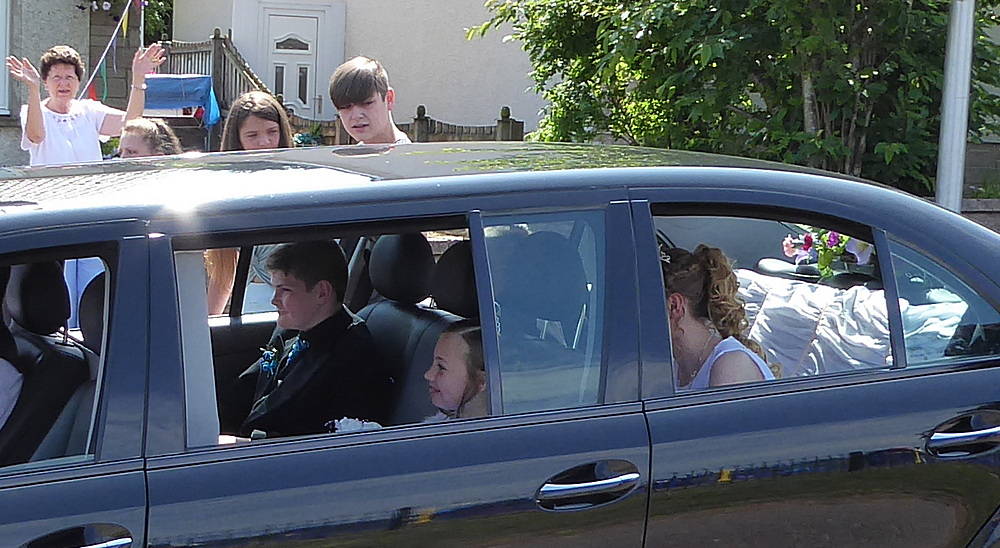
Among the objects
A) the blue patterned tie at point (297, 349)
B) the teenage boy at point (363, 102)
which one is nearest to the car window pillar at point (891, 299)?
the blue patterned tie at point (297, 349)

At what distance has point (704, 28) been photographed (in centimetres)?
847

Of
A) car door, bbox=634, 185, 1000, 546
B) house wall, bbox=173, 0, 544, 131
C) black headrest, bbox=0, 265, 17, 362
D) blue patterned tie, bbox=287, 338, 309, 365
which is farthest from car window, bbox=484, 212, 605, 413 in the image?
house wall, bbox=173, 0, 544, 131

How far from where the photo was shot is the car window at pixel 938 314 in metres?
2.84

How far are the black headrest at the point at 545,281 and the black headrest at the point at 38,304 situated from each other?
3.51 ft

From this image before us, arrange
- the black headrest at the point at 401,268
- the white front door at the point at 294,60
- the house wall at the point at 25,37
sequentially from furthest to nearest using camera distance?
the white front door at the point at 294,60
the house wall at the point at 25,37
the black headrest at the point at 401,268

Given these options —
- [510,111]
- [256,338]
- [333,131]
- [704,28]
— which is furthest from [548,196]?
[510,111]

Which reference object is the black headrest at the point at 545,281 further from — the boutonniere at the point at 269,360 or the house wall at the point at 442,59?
the house wall at the point at 442,59

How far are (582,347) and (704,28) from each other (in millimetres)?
6224

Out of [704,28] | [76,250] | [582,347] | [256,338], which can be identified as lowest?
[256,338]

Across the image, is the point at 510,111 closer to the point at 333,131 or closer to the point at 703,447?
the point at 333,131

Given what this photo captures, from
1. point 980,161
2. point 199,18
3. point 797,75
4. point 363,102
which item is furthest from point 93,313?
point 199,18

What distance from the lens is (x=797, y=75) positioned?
9.09 m

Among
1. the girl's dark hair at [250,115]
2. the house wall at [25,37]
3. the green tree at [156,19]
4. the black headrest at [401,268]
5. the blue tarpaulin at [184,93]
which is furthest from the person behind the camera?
the green tree at [156,19]

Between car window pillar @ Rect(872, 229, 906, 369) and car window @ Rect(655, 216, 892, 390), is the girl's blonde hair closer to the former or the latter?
car window @ Rect(655, 216, 892, 390)
